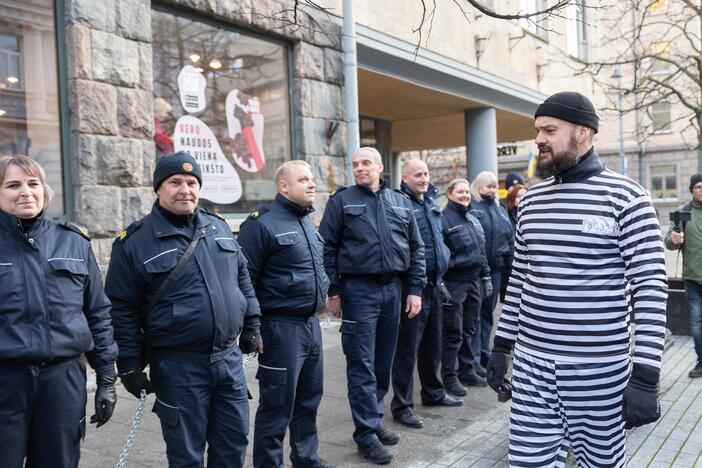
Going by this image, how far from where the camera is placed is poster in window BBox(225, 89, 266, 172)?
27.6 feet

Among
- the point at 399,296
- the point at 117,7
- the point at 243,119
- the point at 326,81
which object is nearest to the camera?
the point at 399,296

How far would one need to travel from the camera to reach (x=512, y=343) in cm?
310

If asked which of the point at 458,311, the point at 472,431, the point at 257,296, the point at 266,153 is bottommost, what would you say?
the point at 472,431

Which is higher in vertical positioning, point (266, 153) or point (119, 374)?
point (266, 153)

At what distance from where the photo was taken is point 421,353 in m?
5.59

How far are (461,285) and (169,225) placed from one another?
Answer: 3.58m

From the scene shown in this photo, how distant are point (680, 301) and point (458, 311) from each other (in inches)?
162

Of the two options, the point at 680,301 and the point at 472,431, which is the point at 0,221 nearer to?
the point at 472,431

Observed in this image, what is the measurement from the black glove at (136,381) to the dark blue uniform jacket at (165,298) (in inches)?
1.3

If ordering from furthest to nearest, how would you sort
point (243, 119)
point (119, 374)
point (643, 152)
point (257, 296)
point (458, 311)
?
point (643, 152) < point (243, 119) < point (458, 311) < point (257, 296) < point (119, 374)

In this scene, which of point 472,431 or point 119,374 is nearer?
point 119,374

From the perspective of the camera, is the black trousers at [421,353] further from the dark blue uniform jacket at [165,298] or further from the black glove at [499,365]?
the dark blue uniform jacket at [165,298]

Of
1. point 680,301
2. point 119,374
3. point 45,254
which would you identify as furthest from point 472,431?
point 680,301

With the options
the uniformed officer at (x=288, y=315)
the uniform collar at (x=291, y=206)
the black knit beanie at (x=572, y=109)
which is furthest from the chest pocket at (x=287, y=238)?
the black knit beanie at (x=572, y=109)
